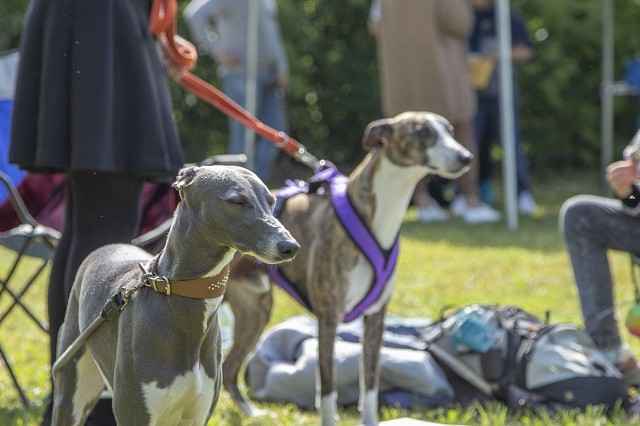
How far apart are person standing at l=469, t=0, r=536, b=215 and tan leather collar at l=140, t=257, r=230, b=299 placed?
7837mm

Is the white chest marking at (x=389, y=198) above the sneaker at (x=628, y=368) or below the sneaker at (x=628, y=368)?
above

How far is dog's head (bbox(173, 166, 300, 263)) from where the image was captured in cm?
264

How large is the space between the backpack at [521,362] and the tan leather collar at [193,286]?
6.51 ft

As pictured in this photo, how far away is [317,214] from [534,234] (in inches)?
212

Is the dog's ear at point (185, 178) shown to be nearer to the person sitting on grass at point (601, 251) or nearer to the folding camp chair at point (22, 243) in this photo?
the folding camp chair at point (22, 243)

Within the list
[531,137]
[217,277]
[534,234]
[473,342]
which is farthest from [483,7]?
[217,277]

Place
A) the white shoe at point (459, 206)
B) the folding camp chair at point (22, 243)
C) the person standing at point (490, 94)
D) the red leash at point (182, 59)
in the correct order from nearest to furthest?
1. the red leash at point (182, 59)
2. the folding camp chair at point (22, 243)
3. the white shoe at point (459, 206)
4. the person standing at point (490, 94)

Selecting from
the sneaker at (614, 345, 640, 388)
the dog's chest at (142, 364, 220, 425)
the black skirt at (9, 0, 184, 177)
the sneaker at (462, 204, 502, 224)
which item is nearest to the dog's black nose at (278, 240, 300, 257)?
the dog's chest at (142, 364, 220, 425)

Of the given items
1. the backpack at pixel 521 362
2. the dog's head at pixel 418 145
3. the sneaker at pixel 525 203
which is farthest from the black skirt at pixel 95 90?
the sneaker at pixel 525 203

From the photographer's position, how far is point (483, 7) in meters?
10.5

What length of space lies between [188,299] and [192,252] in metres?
0.12

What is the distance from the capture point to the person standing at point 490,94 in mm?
10500

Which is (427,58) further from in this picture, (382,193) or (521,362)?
(382,193)

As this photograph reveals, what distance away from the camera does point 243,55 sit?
9.80 m
